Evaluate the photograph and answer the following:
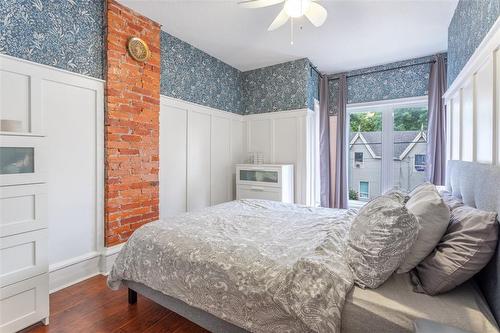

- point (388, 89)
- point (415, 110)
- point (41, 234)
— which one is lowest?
point (41, 234)

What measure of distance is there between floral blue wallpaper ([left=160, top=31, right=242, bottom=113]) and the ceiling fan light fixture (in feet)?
6.10

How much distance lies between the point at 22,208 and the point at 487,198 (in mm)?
2665

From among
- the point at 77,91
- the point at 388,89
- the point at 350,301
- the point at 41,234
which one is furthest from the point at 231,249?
the point at 388,89

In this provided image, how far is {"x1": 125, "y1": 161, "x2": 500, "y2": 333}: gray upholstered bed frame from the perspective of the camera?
1.02 metres

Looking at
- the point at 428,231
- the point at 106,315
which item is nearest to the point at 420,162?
the point at 428,231

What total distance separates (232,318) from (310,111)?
3.44 meters

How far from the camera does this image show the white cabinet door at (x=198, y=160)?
11.9ft

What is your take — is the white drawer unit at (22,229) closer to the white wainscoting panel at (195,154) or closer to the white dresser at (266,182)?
the white wainscoting panel at (195,154)

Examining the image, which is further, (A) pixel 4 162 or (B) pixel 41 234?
(B) pixel 41 234

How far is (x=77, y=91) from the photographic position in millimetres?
2367

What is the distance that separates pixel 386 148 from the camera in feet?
13.8

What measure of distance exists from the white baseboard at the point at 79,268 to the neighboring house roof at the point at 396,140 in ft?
13.3

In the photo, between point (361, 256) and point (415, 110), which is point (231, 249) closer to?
point (361, 256)

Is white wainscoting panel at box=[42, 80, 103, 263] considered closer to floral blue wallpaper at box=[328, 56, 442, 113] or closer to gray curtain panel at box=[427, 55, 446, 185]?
floral blue wallpaper at box=[328, 56, 442, 113]
